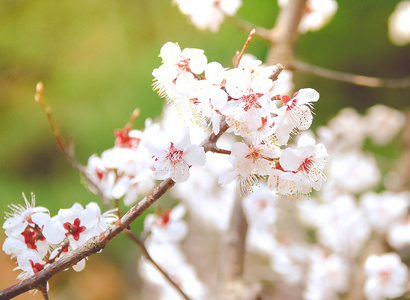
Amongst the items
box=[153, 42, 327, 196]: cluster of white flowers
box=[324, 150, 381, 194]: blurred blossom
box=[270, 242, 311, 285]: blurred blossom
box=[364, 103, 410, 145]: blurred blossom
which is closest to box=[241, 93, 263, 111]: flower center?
box=[153, 42, 327, 196]: cluster of white flowers

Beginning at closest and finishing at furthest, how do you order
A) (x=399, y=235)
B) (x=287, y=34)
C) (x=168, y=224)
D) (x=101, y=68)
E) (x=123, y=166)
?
(x=123, y=166)
(x=168, y=224)
(x=287, y=34)
(x=399, y=235)
(x=101, y=68)

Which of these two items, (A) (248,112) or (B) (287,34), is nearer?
(A) (248,112)

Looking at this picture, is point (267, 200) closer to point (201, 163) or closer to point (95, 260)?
→ point (201, 163)

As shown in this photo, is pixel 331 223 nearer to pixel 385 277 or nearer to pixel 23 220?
pixel 385 277

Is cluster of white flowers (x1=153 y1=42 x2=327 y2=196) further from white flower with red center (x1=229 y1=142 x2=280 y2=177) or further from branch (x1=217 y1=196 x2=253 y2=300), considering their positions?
branch (x1=217 y1=196 x2=253 y2=300)

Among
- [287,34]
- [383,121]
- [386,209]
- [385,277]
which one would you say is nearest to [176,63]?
[287,34]

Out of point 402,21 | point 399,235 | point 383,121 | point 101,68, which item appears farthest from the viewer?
point 101,68
